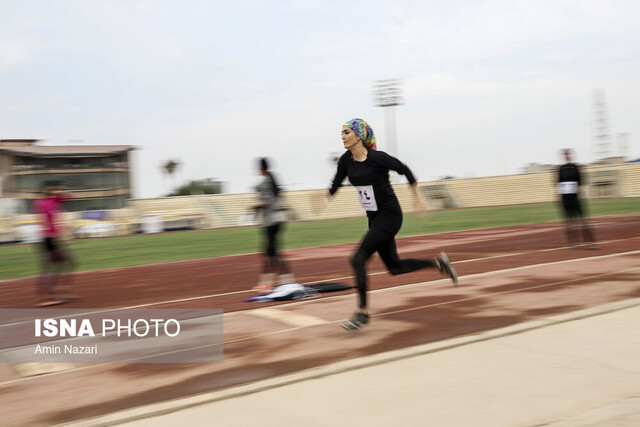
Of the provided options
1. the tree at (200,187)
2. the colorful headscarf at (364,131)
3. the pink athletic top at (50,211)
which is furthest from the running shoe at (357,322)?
the tree at (200,187)

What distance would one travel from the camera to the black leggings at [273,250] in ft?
32.9

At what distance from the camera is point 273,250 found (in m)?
10.2

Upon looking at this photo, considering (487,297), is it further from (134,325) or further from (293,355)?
(134,325)

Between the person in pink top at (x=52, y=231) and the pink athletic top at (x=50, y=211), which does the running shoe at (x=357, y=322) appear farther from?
the pink athletic top at (x=50, y=211)

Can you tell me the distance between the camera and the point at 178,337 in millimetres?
6914

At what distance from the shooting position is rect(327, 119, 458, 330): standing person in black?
647 centimetres

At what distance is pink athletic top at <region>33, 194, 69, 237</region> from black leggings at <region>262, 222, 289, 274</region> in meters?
3.17

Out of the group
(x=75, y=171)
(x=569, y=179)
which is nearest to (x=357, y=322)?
(x=569, y=179)

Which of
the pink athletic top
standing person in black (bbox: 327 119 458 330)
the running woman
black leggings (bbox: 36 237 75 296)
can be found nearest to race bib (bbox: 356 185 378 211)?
standing person in black (bbox: 327 119 458 330)

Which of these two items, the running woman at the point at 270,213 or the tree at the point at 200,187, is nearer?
the running woman at the point at 270,213

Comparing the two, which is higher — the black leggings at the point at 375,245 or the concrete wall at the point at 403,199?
the black leggings at the point at 375,245

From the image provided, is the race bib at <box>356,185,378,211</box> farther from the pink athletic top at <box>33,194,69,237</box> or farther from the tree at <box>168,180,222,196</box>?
the tree at <box>168,180,222,196</box>

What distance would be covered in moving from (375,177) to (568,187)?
8554 mm

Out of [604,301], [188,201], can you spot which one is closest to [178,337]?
[604,301]
